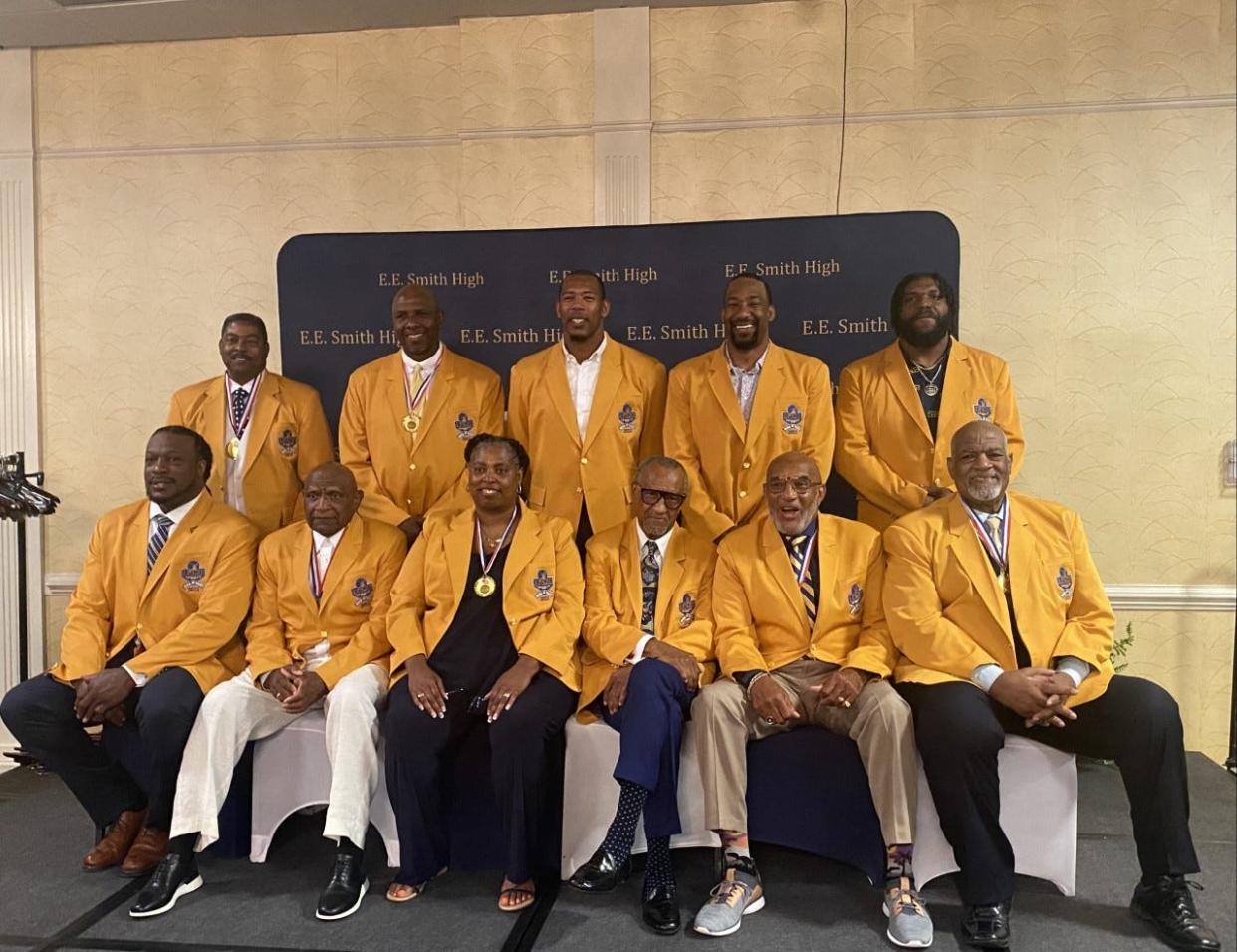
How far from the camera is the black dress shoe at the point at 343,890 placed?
8.72ft

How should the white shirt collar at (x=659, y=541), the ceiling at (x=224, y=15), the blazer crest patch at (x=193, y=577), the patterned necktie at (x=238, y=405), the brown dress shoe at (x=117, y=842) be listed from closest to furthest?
the brown dress shoe at (x=117, y=842)
the white shirt collar at (x=659, y=541)
the blazer crest patch at (x=193, y=577)
the patterned necktie at (x=238, y=405)
the ceiling at (x=224, y=15)

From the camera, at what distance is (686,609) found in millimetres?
3051

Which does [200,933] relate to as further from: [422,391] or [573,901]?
[422,391]

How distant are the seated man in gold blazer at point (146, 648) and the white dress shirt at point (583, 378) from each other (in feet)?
4.06

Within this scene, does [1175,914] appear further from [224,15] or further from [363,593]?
[224,15]

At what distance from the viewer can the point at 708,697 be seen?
2785 mm

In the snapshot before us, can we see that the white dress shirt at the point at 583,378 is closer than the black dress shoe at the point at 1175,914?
No

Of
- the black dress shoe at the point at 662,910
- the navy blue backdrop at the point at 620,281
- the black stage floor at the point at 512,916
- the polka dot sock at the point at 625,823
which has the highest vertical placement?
the navy blue backdrop at the point at 620,281

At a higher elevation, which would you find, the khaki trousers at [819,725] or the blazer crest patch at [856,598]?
the blazer crest patch at [856,598]

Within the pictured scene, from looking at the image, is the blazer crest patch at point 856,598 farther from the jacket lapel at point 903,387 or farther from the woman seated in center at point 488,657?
the woman seated in center at point 488,657

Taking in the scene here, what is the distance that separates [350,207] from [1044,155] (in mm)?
3028

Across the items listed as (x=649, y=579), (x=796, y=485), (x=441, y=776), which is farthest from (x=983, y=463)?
(x=441, y=776)

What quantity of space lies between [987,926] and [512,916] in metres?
1.27

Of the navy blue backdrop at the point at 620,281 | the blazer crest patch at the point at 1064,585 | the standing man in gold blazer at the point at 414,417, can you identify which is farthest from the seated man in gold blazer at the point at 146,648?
the blazer crest patch at the point at 1064,585
